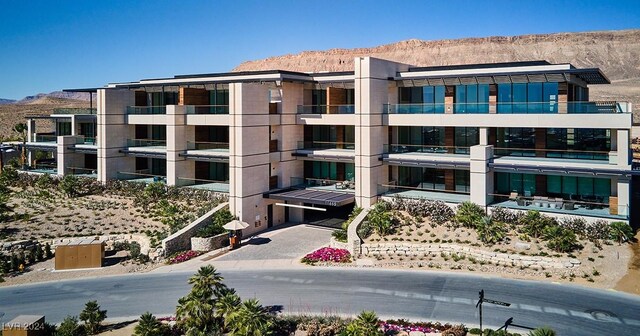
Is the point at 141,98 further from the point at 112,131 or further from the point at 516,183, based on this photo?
the point at 516,183

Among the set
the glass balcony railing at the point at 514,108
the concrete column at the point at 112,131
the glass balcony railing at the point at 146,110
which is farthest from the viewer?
the glass balcony railing at the point at 146,110

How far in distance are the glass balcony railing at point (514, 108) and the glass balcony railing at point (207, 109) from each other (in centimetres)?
1567

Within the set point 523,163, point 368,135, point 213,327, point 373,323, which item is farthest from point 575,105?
point 213,327

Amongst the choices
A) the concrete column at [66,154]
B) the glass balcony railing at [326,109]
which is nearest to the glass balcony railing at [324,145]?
the glass balcony railing at [326,109]

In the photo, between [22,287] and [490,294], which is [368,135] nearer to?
[490,294]

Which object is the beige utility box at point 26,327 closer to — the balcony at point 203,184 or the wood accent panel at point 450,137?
the balcony at point 203,184

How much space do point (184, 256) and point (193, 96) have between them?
18821mm

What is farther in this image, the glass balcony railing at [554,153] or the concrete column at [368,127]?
the concrete column at [368,127]

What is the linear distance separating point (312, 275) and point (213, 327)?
30.7 ft

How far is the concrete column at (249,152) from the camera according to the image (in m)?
37.8

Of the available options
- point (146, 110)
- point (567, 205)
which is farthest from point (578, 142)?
point (146, 110)

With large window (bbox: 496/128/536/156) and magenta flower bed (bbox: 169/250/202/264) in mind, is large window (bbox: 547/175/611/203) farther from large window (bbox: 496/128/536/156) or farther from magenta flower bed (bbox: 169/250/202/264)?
magenta flower bed (bbox: 169/250/202/264)

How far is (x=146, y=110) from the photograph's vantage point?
1978 inches

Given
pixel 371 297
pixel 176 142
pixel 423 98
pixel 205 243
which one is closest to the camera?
pixel 371 297
